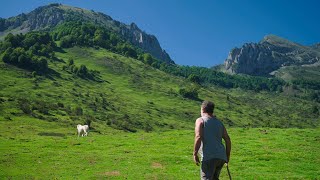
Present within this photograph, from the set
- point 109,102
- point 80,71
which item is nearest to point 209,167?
point 109,102

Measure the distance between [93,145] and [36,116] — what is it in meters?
63.6

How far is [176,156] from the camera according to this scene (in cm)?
3391

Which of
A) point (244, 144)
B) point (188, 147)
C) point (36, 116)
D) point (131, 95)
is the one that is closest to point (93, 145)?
point (188, 147)

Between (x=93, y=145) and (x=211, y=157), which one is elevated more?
(x=211, y=157)

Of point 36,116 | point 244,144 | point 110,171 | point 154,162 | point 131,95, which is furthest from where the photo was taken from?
point 131,95

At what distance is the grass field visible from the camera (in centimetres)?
2853

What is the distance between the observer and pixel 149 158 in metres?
33.5

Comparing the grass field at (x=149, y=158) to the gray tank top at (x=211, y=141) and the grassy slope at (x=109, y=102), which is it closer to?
the gray tank top at (x=211, y=141)

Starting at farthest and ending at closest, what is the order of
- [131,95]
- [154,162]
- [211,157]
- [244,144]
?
1. [131,95]
2. [244,144]
3. [154,162]
4. [211,157]

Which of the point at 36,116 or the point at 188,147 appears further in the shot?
the point at 36,116

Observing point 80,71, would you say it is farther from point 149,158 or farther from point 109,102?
point 149,158

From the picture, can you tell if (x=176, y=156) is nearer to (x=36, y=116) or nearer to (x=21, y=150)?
(x=21, y=150)

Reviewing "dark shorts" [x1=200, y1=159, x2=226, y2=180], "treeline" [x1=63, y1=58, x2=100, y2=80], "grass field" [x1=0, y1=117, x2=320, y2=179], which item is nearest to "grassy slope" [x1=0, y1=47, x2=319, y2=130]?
"treeline" [x1=63, y1=58, x2=100, y2=80]

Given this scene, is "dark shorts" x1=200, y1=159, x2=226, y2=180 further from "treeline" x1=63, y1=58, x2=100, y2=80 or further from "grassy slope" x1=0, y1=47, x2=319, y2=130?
"treeline" x1=63, y1=58, x2=100, y2=80
